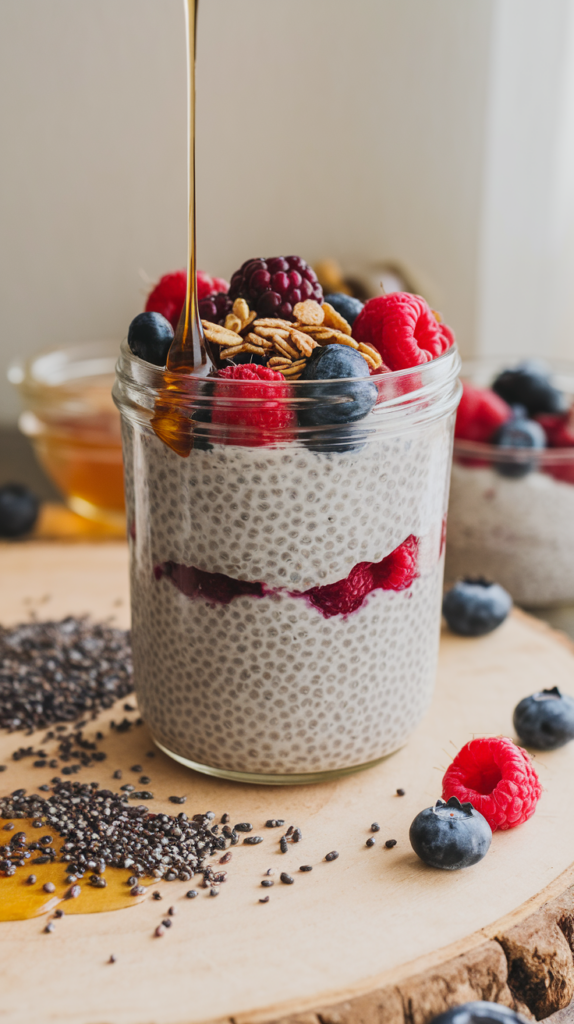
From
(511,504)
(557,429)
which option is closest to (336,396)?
(511,504)

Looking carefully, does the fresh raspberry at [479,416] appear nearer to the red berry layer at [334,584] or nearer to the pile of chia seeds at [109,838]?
the red berry layer at [334,584]

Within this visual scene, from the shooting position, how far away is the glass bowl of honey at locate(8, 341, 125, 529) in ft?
5.37

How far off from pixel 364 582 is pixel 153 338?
0.30 m

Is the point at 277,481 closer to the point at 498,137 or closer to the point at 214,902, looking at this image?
the point at 214,902

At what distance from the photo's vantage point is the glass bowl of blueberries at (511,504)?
1428 mm

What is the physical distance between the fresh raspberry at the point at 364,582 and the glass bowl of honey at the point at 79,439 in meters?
0.83

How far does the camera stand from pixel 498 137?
2.05 meters

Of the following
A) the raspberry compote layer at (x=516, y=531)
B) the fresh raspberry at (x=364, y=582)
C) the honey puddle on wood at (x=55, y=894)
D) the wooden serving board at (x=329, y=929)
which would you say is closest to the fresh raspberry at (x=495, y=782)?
the wooden serving board at (x=329, y=929)

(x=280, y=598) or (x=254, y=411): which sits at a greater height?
(x=254, y=411)

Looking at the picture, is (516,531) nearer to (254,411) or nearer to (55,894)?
(254,411)

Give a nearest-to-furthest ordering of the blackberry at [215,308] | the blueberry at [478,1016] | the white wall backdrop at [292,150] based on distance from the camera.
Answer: the blueberry at [478,1016] → the blackberry at [215,308] → the white wall backdrop at [292,150]

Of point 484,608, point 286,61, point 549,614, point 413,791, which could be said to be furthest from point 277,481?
point 286,61

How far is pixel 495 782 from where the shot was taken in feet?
2.93

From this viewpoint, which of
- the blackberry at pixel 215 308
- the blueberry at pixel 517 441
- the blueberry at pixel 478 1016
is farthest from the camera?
the blueberry at pixel 517 441
